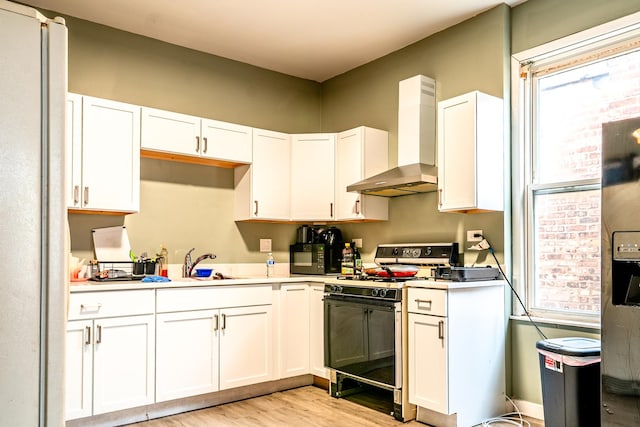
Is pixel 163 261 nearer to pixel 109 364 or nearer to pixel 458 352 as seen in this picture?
pixel 109 364

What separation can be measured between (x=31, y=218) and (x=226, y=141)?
3.08 meters

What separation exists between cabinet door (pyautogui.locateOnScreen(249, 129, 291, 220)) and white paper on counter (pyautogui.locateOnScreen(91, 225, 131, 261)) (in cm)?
105

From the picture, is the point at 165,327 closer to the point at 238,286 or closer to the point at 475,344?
the point at 238,286

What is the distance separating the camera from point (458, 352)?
302 cm

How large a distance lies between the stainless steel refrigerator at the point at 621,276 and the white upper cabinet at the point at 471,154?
0.98 metres

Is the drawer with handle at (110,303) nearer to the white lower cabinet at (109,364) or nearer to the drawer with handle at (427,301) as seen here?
the white lower cabinet at (109,364)

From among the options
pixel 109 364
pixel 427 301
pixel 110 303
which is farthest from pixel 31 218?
pixel 427 301

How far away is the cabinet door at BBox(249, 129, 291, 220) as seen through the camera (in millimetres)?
4242

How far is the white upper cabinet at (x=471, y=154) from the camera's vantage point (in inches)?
129

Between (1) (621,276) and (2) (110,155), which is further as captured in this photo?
(2) (110,155)

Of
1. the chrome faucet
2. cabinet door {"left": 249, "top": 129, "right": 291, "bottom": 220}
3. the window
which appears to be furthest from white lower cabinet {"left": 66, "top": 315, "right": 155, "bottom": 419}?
the window

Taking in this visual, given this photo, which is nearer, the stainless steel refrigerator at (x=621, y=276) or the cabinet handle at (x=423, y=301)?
the stainless steel refrigerator at (x=621, y=276)

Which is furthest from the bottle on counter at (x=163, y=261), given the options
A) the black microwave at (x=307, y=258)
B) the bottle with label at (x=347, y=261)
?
the bottle with label at (x=347, y=261)

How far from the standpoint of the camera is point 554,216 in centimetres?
329
